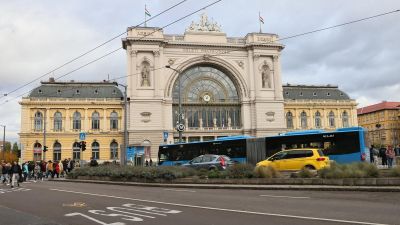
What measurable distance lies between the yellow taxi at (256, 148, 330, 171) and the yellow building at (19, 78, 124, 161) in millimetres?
63194

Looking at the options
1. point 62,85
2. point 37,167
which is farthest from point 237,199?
point 62,85

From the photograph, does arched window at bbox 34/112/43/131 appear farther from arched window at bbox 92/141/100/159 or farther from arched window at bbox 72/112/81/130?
arched window at bbox 92/141/100/159

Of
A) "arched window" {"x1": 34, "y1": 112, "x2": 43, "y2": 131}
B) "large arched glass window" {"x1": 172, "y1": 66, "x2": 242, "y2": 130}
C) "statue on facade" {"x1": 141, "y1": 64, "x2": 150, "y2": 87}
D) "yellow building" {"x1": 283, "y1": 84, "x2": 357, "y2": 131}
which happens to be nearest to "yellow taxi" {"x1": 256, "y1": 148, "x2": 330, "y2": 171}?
"statue on facade" {"x1": 141, "y1": 64, "x2": 150, "y2": 87}

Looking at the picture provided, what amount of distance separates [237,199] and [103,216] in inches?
207

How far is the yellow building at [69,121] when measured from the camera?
82750mm

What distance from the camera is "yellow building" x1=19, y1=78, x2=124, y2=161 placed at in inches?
3258

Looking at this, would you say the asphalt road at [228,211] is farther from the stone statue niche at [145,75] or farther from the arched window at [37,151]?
the arched window at [37,151]

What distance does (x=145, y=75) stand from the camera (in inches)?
2926

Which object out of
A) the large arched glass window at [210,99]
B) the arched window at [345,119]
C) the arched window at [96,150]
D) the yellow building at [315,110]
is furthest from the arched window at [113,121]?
the arched window at [345,119]

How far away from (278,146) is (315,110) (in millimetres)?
66452

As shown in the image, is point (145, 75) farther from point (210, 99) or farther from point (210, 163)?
point (210, 163)

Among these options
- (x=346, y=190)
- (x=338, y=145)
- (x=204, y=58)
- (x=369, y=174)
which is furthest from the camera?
(x=204, y=58)

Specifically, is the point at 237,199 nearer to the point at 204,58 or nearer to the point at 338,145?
the point at 338,145

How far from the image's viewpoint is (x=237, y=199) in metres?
15.1
